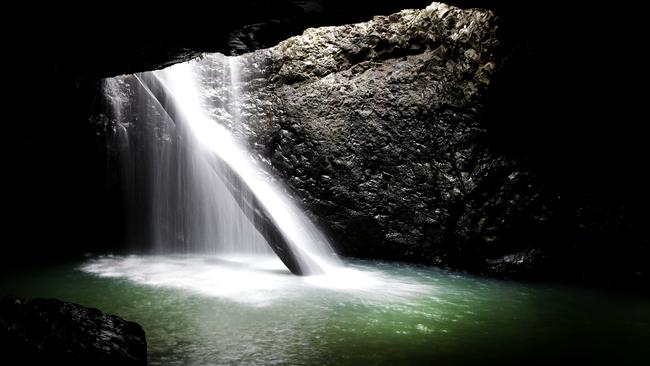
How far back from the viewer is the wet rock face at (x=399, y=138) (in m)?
7.39

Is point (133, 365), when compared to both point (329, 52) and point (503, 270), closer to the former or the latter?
point (503, 270)

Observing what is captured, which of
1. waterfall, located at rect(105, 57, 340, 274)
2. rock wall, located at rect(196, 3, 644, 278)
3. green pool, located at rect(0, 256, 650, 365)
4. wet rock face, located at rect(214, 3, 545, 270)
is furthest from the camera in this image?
waterfall, located at rect(105, 57, 340, 274)

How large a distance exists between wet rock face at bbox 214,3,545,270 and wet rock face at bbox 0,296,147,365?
218 inches

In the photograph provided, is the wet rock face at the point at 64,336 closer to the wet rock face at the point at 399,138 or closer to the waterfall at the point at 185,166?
the waterfall at the point at 185,166

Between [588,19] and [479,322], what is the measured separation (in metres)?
3.64

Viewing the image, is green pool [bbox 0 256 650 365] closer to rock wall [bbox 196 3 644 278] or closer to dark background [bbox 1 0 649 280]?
rock wall [bbox 196 3 644 278]

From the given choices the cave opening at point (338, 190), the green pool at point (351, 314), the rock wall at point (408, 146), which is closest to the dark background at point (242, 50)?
the cave opening at point (338, 190)

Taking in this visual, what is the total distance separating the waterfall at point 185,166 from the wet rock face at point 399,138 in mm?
495

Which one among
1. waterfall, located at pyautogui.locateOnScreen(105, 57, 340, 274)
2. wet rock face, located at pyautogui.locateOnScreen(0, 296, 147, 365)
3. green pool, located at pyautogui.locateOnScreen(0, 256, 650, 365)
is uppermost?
waterfall, located at pyautogui.locateOnScreen(105, 57, 340, 274)

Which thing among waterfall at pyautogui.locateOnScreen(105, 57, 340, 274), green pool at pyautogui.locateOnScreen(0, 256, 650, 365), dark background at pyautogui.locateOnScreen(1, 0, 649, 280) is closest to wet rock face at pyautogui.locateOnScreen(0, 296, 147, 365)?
green pool at pyautogui.locateOnScreen(0, 256, 650, 365)

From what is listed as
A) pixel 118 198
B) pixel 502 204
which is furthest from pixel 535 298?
pixel 118 198

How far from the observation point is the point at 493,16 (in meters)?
7.06

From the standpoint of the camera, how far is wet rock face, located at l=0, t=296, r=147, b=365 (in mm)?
2691

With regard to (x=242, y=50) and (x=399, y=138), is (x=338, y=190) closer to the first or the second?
(x=399, y=138)
